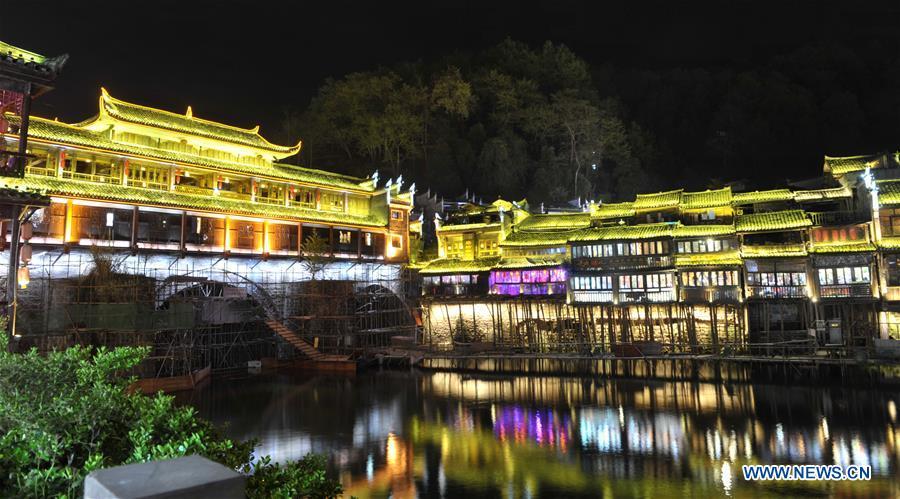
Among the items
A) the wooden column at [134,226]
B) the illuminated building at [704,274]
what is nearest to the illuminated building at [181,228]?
the wooden column at [134,226]

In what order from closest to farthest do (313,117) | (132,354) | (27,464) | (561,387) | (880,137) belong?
(27,464) → (132,354) → (561,387) → (880,137) → (313,117)

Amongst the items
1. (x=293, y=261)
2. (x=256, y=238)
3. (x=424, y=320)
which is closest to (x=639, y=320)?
(x=424, y=320)

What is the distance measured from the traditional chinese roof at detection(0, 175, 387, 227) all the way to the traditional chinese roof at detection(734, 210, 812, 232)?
26903mm

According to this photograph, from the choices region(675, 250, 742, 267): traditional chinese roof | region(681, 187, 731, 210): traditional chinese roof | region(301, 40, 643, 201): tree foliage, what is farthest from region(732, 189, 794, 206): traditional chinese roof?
region(301, 40, 643, 201): tree foliage

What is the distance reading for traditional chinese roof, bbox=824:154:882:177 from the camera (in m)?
34.5

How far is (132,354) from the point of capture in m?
7.73

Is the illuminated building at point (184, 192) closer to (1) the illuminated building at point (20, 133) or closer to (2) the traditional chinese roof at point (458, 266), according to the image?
(2) the traditional chinese roof at point (458, 266)

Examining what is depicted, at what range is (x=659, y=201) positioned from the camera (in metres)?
38.6

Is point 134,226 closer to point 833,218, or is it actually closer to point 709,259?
point 709,259

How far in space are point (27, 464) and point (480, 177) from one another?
2150 inches

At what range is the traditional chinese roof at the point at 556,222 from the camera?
42.7 metres

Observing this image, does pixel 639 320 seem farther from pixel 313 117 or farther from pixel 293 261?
pixel 313 117

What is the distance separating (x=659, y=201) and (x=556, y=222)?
823cm

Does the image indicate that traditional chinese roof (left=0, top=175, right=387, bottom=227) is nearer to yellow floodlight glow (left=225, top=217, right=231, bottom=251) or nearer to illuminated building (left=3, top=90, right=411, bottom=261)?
illuminated building (left=3, top=90, right=411, bottom=261)
